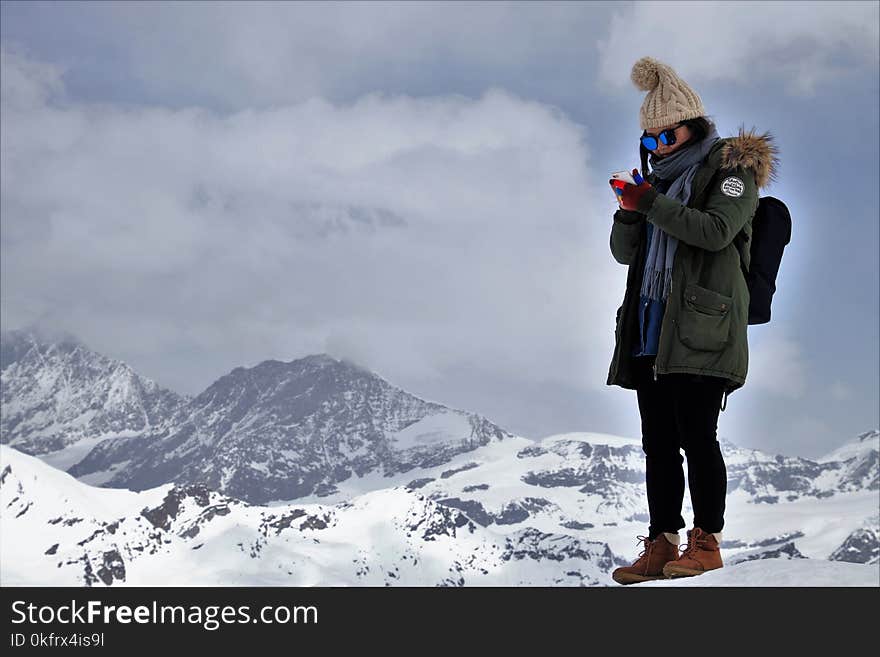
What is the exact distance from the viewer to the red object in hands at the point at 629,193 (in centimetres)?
639

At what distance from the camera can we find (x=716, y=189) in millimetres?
6555

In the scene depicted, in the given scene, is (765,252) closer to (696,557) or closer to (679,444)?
(679,444)

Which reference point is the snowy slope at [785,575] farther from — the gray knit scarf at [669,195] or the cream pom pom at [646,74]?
the cream pom pom at [646,74]

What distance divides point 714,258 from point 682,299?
0.35 meters

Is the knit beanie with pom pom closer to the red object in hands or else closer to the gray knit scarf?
the gray knit scarf

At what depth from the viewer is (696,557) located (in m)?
6.60

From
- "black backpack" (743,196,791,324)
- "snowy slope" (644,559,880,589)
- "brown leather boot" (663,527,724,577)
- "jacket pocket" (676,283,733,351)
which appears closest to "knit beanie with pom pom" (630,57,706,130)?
"black backpack" (743,196,791,324)

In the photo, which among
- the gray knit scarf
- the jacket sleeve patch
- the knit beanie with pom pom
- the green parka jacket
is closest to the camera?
the green parka jacket

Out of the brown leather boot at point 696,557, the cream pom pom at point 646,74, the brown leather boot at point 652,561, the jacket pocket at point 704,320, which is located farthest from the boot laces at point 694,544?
the cream pom pom at point 646,74

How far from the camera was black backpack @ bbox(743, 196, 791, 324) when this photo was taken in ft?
22.1

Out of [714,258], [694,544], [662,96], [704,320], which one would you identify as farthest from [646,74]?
[694,544]
